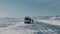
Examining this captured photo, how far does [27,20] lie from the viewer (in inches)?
1539

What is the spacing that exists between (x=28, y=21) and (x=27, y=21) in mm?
338

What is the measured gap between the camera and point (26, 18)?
40.4 m

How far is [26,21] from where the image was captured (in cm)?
3875

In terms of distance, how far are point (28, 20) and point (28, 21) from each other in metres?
0.47

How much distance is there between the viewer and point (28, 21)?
38.7 metres

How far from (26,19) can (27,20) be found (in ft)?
1.92

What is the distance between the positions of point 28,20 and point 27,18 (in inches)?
50.1

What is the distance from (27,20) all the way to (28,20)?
1.12 feet

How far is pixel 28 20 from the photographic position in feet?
128

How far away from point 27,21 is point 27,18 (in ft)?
5.37

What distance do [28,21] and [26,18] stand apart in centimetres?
210

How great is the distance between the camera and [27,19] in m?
39.2

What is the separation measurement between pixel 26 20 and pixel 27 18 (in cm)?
119

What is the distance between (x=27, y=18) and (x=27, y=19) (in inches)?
34.5
